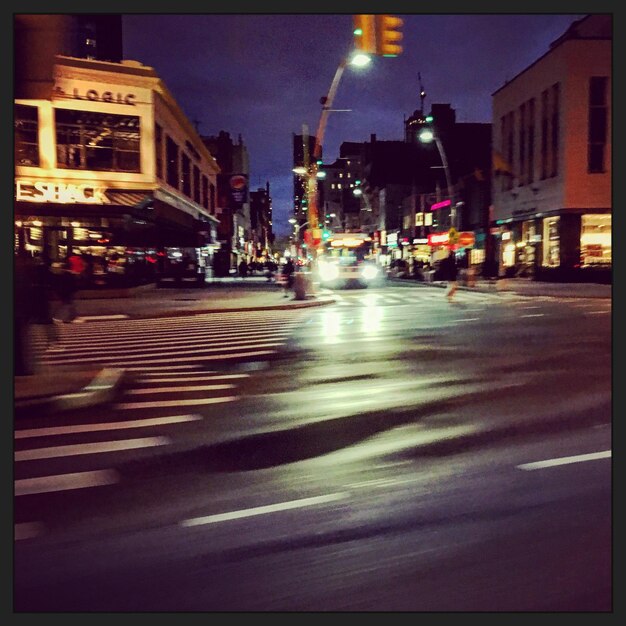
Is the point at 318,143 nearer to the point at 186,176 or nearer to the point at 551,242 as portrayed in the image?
the point at 551,242

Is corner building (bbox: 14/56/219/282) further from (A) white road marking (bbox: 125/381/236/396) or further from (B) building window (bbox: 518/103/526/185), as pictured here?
(B) building window (bbox: 518/103/526/185)

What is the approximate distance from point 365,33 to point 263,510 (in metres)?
9.30

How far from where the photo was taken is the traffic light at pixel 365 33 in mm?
12023

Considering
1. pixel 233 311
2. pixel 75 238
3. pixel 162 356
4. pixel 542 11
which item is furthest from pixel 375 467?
pixel 75 238

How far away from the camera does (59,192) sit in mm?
34938

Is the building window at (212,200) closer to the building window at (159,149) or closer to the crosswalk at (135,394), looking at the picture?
the building window at (159,149)

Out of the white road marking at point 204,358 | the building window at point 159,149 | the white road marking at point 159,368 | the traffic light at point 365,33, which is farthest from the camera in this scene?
the building window at point 159,149

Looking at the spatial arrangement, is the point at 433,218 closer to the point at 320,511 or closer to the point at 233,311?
the point at 233,311

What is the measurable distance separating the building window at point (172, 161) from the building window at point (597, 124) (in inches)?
1072

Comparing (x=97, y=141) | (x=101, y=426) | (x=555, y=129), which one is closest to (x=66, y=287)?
(x=101, y=426)

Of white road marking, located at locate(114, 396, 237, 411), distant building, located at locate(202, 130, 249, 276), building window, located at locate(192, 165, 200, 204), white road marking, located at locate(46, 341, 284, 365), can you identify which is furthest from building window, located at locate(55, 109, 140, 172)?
distant building, located at locate(202, 130, 249, 276)

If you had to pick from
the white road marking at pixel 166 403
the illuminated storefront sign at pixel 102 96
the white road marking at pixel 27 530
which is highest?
the illuminated storefront sign at pixel 102 96

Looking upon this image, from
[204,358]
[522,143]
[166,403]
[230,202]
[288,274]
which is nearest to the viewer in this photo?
[166,403]

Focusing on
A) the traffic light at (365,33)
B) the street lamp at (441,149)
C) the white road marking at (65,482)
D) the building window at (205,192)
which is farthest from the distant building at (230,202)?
the white road marking at (65,482)
